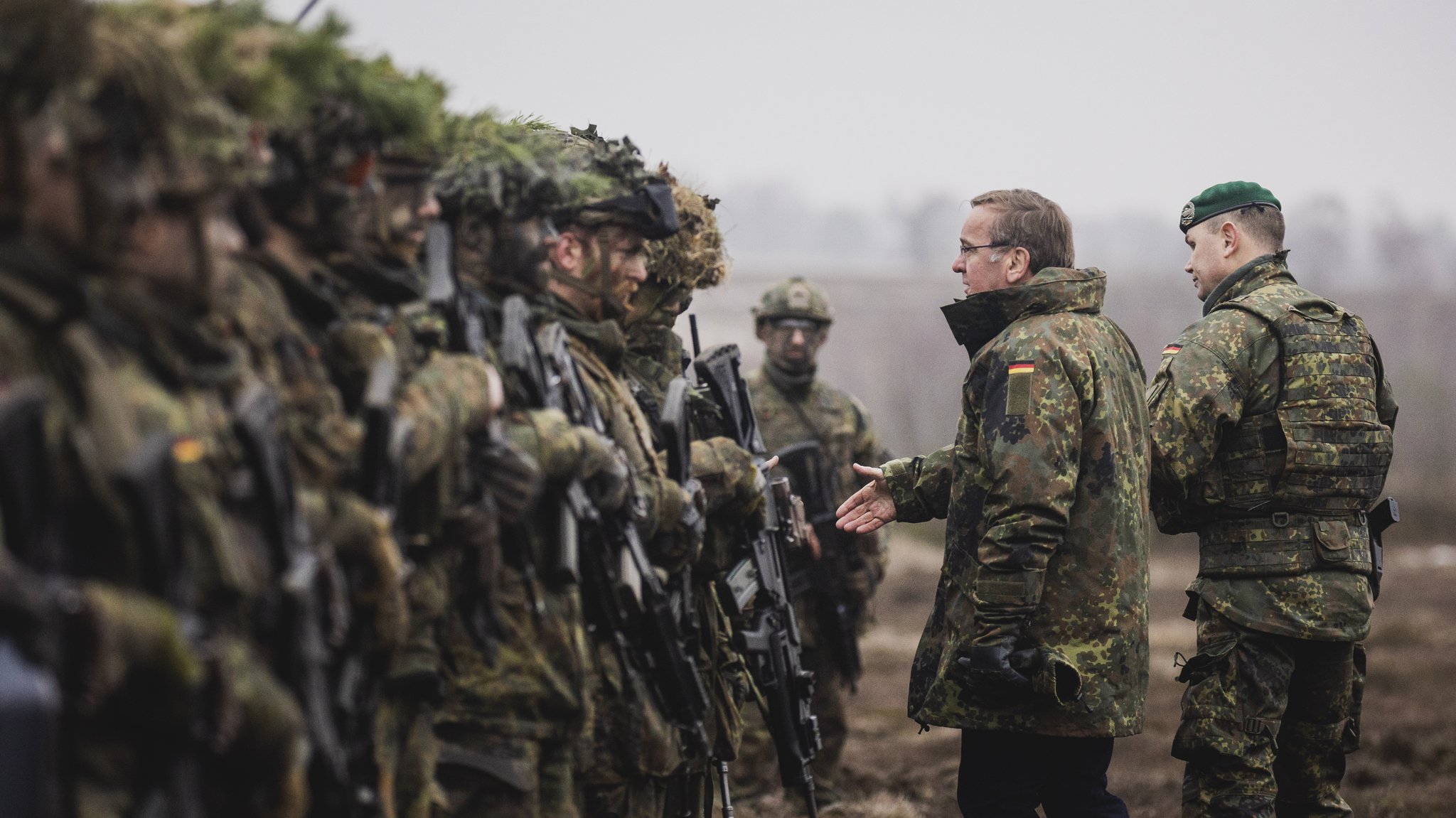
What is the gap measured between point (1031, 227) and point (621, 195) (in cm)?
150

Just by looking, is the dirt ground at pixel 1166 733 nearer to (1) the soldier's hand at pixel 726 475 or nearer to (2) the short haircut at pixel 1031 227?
(1) the soldier's hand at pixel 726 475

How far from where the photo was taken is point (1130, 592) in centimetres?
520

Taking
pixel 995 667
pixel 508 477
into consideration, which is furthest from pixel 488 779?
pixel 995 667

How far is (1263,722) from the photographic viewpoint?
5.70m

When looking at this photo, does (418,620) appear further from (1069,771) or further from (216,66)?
(1069,771)

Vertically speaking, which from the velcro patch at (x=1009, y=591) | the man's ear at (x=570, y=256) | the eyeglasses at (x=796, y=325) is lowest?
the velcro patch at (x=1009, y=591)

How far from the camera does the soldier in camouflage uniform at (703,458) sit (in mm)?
5609

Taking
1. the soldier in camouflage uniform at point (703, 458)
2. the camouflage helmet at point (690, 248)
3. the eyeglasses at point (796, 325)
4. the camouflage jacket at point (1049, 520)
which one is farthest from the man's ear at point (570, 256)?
the eyeglasses at point (796, 325)

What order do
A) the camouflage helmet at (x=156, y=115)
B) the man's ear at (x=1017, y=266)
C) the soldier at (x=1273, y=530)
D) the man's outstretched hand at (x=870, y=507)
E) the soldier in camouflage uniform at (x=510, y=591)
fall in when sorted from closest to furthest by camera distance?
the camouflage helmet at (x=156, y=115), the soldier in camouflage uniform at (x=510, y=591), the man's ear at (x=1017, y=266), the soldier at (x=1273, y=530), the man's outstretched hand at (x=870, y=507)

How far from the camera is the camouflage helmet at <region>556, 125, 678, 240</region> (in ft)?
16.8

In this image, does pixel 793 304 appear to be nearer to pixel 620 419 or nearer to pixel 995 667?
pixel 620 419

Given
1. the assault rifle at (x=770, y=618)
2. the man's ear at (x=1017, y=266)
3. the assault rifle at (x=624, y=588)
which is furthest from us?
the assault rifle at (x=770, y=618)

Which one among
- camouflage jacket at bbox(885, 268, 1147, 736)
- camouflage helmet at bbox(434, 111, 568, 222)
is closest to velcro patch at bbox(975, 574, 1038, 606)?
camouflage jacket at bbox(885, 268, 1147, 736)

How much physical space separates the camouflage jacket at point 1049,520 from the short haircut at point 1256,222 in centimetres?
118
